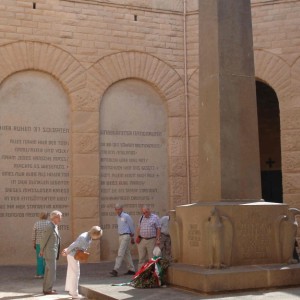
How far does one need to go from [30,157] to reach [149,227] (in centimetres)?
399

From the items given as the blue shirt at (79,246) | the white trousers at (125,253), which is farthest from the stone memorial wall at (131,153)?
the blue shirt at (79,246)

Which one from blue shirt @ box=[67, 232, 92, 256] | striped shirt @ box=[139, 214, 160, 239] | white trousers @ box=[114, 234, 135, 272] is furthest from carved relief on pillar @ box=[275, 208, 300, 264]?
white trousers @ box=[114, 234, 135, 272]

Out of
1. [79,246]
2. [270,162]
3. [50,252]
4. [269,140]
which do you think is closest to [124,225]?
[50,252]

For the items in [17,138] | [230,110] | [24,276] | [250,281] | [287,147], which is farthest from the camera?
[287,147]

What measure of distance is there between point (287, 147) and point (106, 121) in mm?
4612

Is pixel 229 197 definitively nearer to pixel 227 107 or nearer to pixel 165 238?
pixel 227 107

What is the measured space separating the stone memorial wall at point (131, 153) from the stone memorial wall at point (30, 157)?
99 cm

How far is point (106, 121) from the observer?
14.0 meters

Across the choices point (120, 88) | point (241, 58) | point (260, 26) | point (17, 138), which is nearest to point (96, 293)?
point (241, 58)

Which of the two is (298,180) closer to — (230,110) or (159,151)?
(159,151)

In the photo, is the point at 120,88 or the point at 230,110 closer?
the point at 230,110

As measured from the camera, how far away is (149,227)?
1073cm

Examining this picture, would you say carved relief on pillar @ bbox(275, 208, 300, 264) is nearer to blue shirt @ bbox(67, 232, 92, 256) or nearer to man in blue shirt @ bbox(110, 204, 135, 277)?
blue shirt @ bbox(67, 232, 92, 256)

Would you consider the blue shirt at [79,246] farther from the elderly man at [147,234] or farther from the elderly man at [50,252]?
the elderly man at [147,234]
